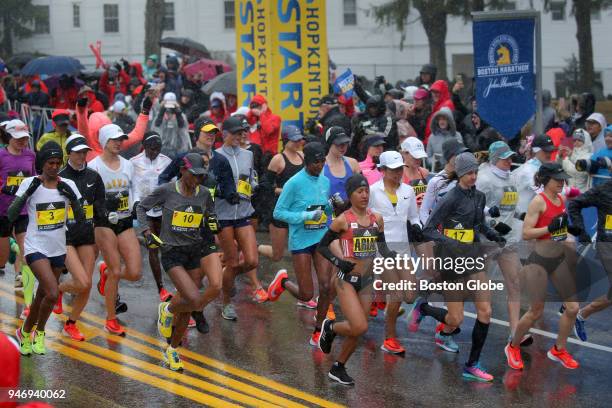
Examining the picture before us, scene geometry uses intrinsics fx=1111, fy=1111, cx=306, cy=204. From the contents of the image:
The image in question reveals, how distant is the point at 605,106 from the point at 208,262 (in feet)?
57.9

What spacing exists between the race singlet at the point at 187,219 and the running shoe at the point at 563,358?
361cm

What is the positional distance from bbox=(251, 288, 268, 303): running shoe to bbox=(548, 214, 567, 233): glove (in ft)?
12.2

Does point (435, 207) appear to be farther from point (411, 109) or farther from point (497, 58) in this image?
point (411, 109)

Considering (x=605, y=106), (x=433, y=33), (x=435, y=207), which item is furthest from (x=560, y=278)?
(x=433, y=33)

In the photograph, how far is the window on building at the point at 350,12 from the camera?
46.1m

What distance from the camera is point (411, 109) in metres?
17.9

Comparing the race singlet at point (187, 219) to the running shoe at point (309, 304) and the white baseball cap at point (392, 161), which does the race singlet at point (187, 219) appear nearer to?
the white baseball cap at point (392, 161)

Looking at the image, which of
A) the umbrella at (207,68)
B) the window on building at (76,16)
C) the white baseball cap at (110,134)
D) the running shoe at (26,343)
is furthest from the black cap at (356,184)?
the window on building at (76,16)

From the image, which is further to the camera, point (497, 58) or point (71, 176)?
point (497, 58)

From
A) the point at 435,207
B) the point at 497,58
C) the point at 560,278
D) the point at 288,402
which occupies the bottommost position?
the point at 288,402

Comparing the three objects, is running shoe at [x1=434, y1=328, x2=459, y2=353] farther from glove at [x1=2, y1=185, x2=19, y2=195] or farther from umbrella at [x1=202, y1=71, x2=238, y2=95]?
umbrella at [x1=202, y1=71, x2=238, y2=95]

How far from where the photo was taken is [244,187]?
12375 mm

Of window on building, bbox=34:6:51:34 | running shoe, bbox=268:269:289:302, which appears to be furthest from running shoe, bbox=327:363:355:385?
window on building, bbox=34:6:51:34

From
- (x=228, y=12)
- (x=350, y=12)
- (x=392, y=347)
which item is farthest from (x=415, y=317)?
(x=228, y=12)
